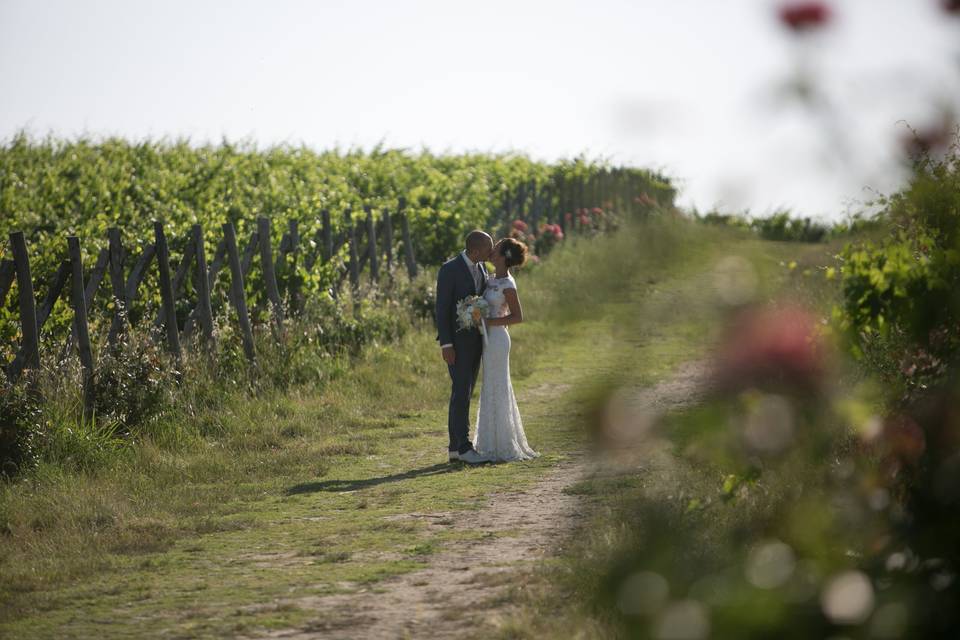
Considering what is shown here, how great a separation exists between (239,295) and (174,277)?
33.2 inches

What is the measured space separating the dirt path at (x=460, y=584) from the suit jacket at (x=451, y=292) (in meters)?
2.44

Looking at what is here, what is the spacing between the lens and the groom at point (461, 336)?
35.4ft

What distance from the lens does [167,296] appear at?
12781 mm

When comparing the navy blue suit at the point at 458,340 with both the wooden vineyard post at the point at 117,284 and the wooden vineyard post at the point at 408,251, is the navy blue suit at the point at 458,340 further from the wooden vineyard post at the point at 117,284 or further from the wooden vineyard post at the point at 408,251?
the wooden vineyard post at the point at 408,251

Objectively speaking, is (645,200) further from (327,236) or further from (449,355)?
(327,236)

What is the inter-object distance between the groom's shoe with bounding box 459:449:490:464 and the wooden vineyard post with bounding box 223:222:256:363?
3911mm

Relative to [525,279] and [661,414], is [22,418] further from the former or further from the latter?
[525,279]

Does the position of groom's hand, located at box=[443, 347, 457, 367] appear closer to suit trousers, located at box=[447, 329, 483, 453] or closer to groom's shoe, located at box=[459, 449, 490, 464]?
suit trousers, located at box=[447, 329, 483, 453]

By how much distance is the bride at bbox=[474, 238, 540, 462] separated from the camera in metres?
10.8

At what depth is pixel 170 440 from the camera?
36.6 feet

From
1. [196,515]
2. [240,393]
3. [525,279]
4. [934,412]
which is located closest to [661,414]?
[934,412]

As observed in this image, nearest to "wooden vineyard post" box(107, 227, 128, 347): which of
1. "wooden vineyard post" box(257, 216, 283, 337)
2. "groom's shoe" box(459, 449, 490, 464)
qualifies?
"wooden vineyard post" box(257, 216, 283, 337)

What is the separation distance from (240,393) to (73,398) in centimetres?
218

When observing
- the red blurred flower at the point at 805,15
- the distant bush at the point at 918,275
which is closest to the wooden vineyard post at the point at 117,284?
the distant bush at the point at 918,275
